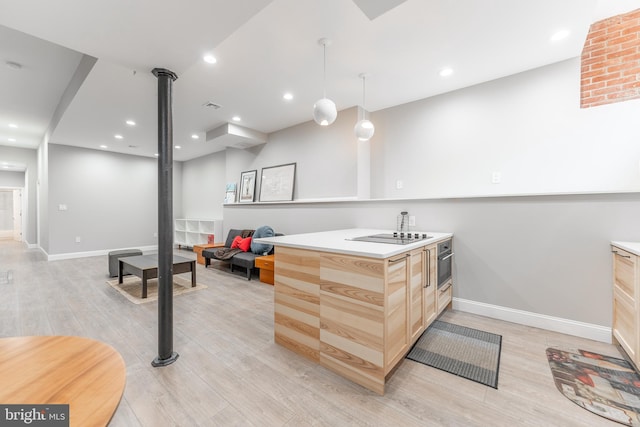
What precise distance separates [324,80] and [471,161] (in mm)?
2157

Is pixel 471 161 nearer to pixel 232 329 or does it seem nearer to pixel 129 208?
pixel 232 329

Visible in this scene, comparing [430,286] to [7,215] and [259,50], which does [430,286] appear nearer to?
[259,50]

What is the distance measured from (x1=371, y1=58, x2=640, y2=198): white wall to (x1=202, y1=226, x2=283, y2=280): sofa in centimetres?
219

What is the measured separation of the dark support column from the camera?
203 cm

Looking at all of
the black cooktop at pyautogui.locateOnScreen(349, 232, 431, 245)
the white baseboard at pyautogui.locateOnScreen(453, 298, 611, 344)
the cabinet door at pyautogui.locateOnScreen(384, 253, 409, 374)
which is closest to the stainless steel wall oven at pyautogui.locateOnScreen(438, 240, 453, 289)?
the black cooktop at pyautogui.locateOnScreen(349, 232, 431, 245)

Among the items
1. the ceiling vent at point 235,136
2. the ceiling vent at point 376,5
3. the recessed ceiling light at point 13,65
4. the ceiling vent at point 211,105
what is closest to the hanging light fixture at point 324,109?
the ceiling vent at point 376,5

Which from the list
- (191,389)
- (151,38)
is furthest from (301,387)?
(151,38)

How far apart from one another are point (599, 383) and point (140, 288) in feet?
16.2

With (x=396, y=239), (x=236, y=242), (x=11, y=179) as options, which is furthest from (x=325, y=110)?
(x=11, y=179)

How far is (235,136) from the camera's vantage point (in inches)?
200

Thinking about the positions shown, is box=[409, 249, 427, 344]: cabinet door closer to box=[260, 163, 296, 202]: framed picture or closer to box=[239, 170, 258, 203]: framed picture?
box=[260, 163, 296, 202]: framed picture

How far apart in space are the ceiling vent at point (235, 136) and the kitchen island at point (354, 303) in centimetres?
354

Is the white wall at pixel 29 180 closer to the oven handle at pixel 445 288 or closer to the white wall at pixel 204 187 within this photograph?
the white wall at pixel 204 187

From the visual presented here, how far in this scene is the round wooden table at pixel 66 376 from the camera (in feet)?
1.97
